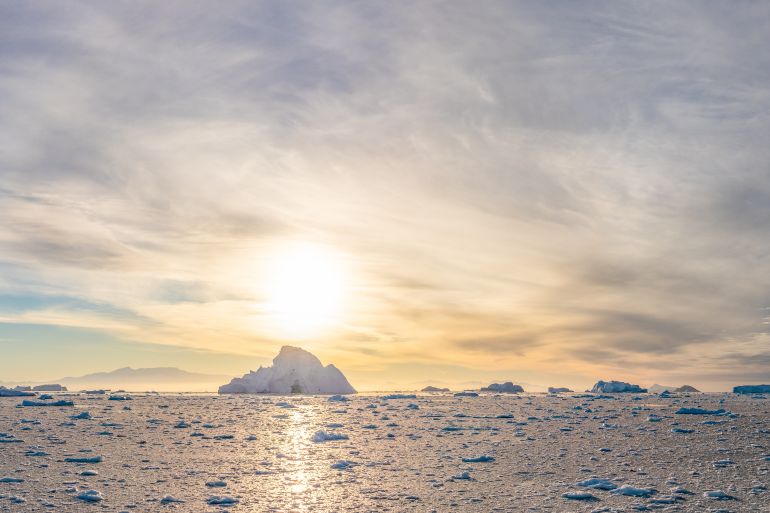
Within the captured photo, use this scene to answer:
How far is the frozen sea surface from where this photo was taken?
1142cm

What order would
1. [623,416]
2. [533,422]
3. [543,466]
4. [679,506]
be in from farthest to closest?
1. [623,416]
2. [533,422]
3. [543,466]
4. [679,506]

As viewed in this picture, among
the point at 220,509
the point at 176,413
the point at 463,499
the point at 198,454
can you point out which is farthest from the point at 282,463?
the point at 176,413

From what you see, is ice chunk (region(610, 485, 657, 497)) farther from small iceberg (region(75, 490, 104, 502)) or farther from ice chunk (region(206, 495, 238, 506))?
small iceberg (region(75, 490, 104, 502))

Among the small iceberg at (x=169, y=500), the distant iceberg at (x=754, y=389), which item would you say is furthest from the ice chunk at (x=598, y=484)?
the distant iceberg at (x=754, y=389)

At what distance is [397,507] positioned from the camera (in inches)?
440

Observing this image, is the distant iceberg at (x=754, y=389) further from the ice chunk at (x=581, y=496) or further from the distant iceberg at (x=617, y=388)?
the ice chunk at (x=581, y=496)

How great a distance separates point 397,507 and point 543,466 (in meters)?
5.23

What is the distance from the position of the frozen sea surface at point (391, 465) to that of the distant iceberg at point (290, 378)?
143 feet

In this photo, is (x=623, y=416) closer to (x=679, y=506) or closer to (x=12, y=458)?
(x=679, y=506)

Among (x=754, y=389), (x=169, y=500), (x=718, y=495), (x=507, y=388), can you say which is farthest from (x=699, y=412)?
(x=507, y=388)

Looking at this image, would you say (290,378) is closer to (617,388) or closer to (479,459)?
(617,388)

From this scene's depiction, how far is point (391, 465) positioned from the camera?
1519 cm

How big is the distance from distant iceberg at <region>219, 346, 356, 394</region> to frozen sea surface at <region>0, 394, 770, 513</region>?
4357 centimetres

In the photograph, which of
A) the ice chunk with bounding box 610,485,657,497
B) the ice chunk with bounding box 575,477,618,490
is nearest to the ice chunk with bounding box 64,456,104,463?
the ice chunk with bounding box 575,477,618,490
